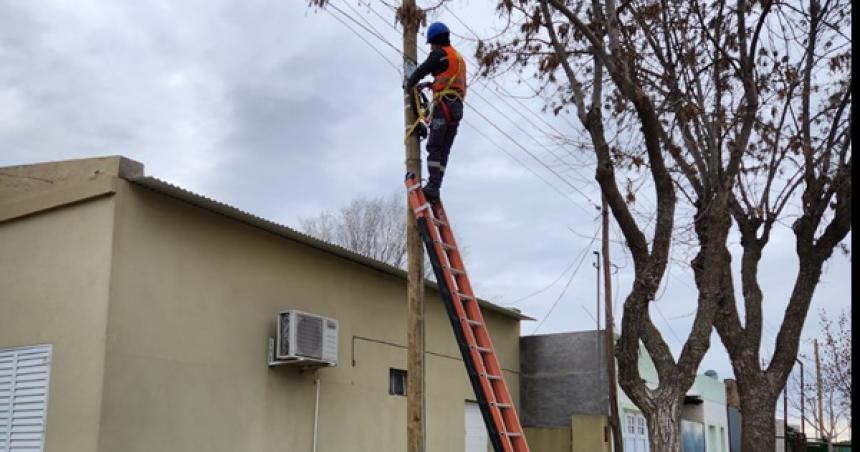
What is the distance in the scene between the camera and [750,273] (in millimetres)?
12867

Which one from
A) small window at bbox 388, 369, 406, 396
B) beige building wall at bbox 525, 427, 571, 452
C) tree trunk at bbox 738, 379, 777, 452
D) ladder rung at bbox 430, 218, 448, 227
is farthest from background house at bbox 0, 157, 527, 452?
beige building wall at bbox 525, 427, 571, 452

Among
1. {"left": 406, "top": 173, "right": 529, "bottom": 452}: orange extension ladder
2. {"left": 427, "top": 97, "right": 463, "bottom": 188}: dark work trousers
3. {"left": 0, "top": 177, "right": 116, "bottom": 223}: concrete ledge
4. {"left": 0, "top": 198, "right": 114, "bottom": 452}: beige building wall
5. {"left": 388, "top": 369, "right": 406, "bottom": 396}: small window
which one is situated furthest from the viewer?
{"left": 388, "top": 369, "right": 406, "bottom": 396}: small window

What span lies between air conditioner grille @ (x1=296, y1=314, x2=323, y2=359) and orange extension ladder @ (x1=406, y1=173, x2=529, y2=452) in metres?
3.79

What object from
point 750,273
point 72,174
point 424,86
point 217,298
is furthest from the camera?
point 750,273

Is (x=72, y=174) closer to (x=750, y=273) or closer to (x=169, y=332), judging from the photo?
(x=169, y=332)

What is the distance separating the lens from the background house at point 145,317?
9.81m

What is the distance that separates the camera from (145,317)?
33.9 ft

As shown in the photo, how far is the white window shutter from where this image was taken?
32.3 feet

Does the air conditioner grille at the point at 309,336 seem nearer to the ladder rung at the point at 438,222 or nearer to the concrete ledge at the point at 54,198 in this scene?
the concrete ledge at the point at 54,198

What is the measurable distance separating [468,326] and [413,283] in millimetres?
700

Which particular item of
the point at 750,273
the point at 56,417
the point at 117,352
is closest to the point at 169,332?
the point at 117,352

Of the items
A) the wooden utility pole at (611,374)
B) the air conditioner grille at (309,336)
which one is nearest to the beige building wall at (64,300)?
the air conditioner grille at (309,336)

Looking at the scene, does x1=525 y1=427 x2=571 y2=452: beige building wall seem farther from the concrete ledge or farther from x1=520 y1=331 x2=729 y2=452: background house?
the concrete ledge

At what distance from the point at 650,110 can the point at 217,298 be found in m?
5.96
